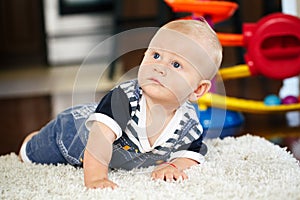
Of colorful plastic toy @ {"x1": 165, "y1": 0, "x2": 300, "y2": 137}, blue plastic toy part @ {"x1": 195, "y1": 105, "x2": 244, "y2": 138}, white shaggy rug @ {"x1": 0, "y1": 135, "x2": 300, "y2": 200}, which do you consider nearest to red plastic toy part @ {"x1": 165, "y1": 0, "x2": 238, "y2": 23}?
colorful plastic toy @ {"x1": 165, "y1": 0, "x2": 300, "y2": 137}

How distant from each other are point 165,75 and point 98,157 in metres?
0.19

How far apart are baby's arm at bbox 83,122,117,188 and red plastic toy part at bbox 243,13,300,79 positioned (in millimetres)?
724

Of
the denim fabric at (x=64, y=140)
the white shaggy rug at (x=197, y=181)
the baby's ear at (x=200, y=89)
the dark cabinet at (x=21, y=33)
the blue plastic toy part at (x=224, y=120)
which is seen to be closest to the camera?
the white shaggy rug at (x=197, y=181)

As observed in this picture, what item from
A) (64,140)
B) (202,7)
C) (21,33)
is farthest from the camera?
(21,33)

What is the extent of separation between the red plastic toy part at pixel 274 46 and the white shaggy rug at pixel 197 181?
0.41 metres

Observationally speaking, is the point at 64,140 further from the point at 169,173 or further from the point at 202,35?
the point at 202,35

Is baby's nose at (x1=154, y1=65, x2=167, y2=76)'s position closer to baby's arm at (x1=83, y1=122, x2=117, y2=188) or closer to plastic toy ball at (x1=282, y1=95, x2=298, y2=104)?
baby's arm at (x1=83, y1=122, x2=117, y2=188)

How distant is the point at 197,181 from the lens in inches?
41.5

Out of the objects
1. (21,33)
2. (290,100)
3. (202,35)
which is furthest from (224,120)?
(21,33)

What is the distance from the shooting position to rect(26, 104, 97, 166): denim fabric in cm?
122

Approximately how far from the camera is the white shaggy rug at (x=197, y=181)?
99 centimetres

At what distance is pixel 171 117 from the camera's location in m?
1.12

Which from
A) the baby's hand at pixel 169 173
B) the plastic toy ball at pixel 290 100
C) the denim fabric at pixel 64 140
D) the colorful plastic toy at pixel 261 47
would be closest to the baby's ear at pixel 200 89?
the baby's hand at pixel 169 173

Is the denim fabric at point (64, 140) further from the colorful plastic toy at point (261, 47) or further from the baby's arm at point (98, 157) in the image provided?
the colorful plastic toy at point (261, 47)
